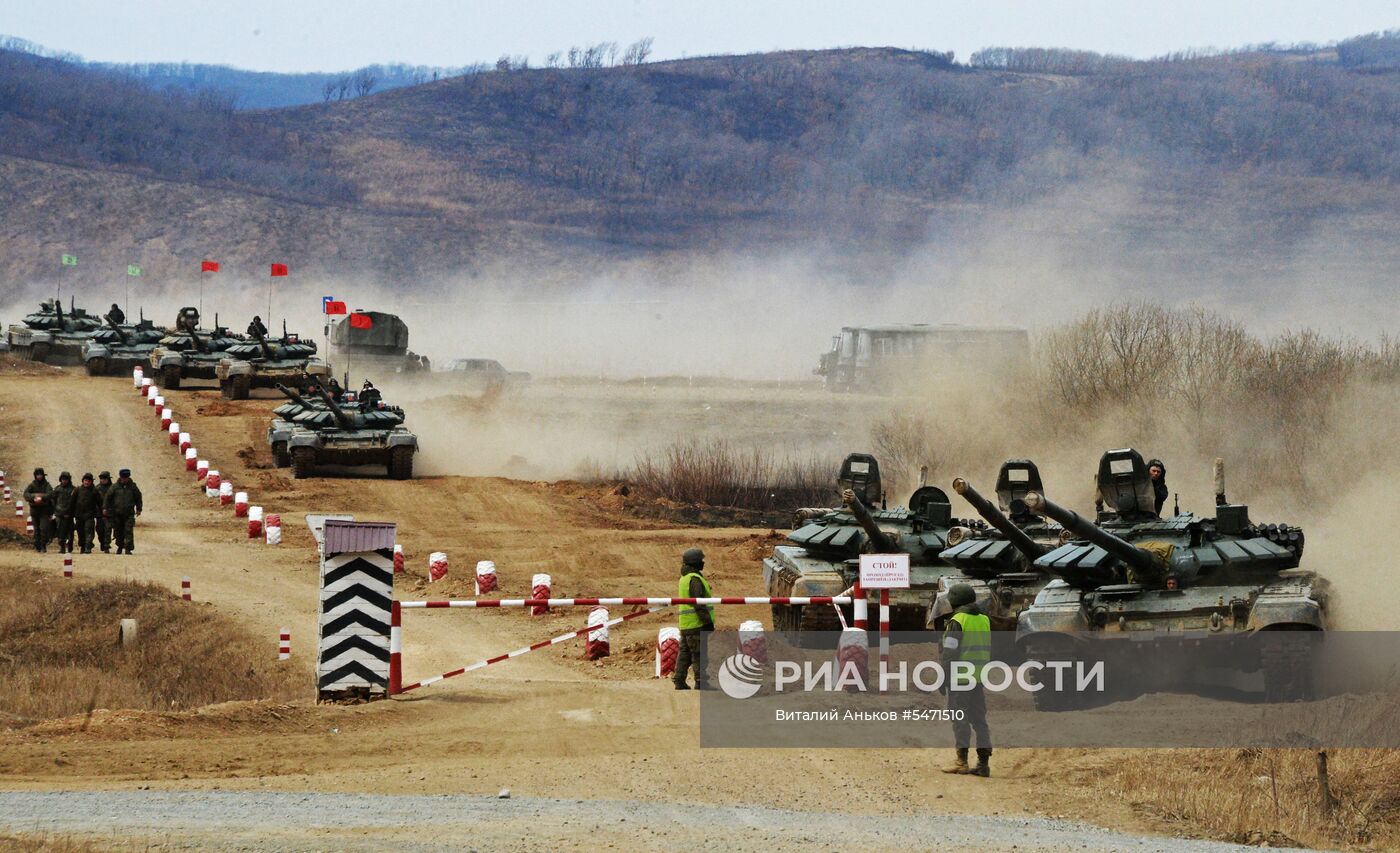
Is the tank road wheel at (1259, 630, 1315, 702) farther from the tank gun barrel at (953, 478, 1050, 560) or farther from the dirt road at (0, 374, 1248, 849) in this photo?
the dirt road at (0, 374, 1248, 849)

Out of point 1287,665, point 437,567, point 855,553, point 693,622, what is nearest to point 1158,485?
point 1287,665

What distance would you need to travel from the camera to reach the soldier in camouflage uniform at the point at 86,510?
29.0m

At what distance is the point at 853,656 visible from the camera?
1750cm

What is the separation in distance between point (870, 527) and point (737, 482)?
752 inches

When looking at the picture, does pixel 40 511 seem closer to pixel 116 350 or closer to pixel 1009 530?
pixel 1009 530

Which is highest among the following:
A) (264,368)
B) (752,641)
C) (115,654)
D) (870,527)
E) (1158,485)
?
(264,368)

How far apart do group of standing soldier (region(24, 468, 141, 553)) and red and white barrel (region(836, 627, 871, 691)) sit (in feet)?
48.3

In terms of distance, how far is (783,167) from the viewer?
5143 inches

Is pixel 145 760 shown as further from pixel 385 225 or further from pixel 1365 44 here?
pixel 1365 44

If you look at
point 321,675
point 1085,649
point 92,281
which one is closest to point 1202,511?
point 1085,649

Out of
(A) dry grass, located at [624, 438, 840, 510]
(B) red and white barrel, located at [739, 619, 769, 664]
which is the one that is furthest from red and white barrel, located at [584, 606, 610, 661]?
(A) dry grass, located at [624, 438, 840, 510]

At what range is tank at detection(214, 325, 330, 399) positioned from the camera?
4894 centimetres

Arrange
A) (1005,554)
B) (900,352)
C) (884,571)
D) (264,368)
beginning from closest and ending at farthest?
1. (884,571)
2. (1005,554)
3. (264,368)
4. (900,352)

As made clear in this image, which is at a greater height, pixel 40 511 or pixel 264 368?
pixel 264 368
